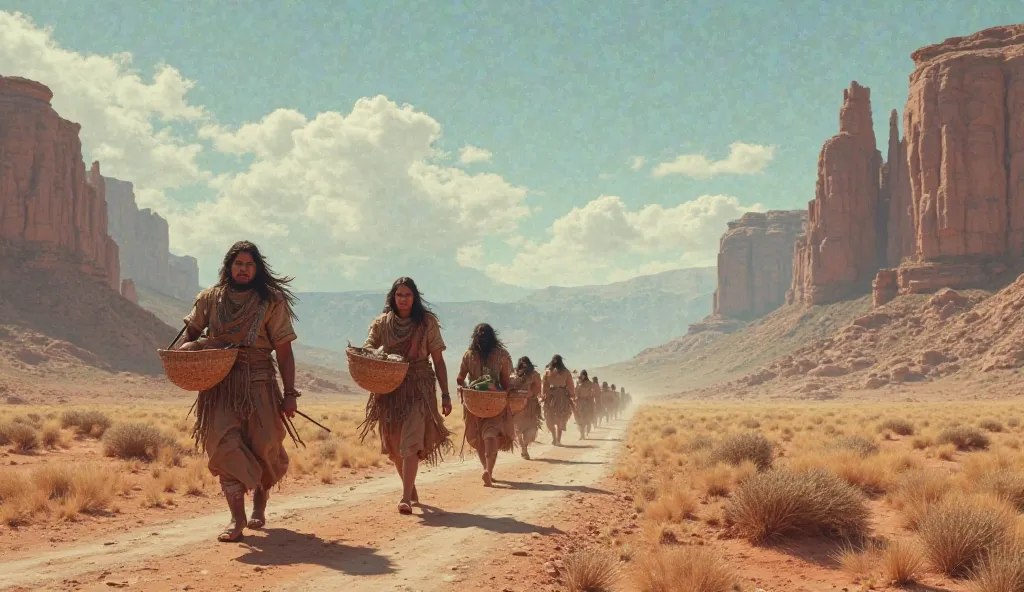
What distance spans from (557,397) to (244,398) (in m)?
16.0

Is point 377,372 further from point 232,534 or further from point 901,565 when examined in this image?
point 901,565

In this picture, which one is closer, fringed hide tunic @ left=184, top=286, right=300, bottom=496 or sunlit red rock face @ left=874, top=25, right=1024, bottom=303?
fringed hide tunic @ left=184, top=286, right=300, bottom=496

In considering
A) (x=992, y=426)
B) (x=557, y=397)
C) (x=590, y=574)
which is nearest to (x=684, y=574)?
(x=590, y=574)

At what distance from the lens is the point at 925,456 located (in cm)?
1605

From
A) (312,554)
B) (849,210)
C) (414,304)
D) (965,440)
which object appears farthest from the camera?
(849,210)

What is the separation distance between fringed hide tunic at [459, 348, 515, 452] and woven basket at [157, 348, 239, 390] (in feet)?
18.2

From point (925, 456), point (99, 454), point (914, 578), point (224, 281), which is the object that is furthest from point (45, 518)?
point (925, 456)

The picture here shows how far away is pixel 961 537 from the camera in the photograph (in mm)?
6316

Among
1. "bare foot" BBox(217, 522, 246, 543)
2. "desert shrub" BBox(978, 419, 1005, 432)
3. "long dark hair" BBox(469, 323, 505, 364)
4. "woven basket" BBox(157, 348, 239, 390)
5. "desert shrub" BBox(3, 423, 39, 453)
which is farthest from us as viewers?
"desert shrub" BBox(978, 419, 1005, 432)

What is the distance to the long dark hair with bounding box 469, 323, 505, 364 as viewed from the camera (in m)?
12.2

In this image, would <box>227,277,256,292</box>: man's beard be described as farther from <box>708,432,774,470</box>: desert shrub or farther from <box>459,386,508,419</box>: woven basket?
<box>708,432,774,470</box>: desert shrub

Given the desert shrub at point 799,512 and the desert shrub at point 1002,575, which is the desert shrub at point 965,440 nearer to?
the desert shrub at point 799,512

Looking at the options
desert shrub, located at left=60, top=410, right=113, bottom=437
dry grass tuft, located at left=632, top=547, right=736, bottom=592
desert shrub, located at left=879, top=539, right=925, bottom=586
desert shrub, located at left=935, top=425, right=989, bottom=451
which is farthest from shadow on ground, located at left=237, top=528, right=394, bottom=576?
desert shrub, located at left=935, top=425, right=989, bottom=451

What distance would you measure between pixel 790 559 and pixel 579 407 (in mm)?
21434
